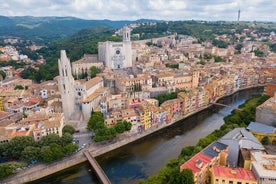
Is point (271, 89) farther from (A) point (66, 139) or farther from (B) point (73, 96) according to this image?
(A) point (66, 139)

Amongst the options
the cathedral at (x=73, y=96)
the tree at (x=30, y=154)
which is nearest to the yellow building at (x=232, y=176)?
the tree at (x=30, y=154)

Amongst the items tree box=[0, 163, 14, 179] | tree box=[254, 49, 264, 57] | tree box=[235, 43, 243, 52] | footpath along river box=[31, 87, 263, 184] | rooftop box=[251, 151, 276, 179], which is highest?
tree box=[235, 43, 243, 52]

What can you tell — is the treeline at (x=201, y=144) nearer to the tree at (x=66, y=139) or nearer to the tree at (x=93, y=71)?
the tree at (x=66, y=139)

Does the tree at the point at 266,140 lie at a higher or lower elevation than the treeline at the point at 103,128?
higher

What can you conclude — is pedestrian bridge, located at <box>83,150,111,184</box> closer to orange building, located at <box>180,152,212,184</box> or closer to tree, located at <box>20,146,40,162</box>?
tree, located at <box>20,146,40,162</box>

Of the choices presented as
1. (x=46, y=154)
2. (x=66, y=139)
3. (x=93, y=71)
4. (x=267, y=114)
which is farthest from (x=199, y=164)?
(x=93, y=71)

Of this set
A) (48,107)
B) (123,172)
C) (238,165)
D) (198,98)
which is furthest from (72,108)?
(238,165)

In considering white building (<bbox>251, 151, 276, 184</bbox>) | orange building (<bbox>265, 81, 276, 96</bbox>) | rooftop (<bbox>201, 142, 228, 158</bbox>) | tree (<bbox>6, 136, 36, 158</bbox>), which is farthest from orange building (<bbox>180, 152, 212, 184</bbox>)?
orange building (<bbox>265, 81, 276, 96</bbox>)
